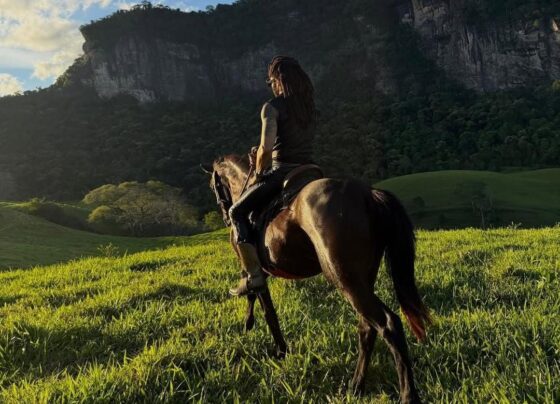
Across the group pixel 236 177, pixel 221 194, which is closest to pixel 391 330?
pixel 236 177

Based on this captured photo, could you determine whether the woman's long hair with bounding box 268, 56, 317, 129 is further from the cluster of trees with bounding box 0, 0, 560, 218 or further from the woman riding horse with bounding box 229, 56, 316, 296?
the cluster of trees with bounding box 0, 0, 560, 218

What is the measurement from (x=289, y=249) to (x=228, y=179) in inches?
89.3

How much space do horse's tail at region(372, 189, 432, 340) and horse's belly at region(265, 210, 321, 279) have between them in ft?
2.78

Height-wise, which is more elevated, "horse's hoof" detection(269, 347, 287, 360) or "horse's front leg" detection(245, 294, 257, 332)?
"horse's front leg" detection(245, 294, 257, 332)

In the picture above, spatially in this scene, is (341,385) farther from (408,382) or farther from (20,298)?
(20,298)

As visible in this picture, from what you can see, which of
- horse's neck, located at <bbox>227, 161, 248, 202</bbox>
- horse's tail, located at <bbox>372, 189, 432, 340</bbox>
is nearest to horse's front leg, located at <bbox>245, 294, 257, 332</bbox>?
horse's neck, located at <bbox>227, 161, 248, 202</bbox>

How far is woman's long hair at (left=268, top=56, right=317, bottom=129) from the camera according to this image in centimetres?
538

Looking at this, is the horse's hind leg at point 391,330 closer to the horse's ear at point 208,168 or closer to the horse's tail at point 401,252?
the horse's tail at point 401,252

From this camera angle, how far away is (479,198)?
253ft

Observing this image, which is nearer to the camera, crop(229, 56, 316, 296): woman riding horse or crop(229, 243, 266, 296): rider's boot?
crop(229, 56, 316, 296): woman riding horse

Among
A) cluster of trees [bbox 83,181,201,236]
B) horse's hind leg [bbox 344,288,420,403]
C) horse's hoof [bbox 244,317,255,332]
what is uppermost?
horse's hind leg [bbox 344,288,420,403]

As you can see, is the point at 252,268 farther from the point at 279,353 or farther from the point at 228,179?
the point at 228,179

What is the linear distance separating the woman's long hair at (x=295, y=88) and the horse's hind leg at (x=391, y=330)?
2.37 meters

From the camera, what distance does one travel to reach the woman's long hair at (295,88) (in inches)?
212
